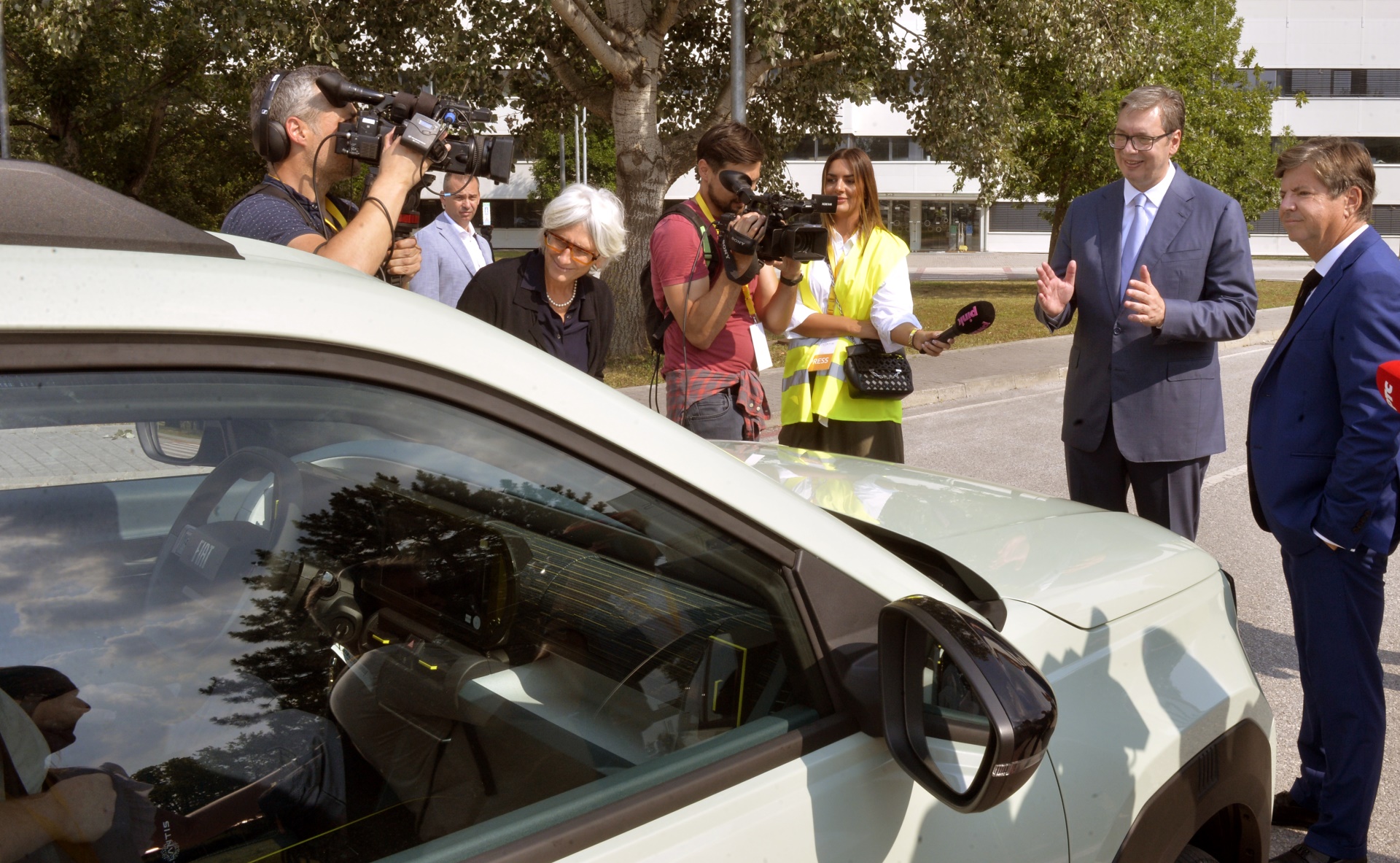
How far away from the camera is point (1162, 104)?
3680 mm

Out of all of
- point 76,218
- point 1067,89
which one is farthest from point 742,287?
point 1067,89

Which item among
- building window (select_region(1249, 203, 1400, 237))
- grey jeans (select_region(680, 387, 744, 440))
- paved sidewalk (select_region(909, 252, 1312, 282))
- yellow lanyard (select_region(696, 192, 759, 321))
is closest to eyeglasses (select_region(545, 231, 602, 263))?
yellow lanyard (select_region(696, 192, 759, 321))

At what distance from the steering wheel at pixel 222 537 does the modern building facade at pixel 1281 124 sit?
43.5 metres

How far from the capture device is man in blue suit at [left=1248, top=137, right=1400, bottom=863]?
275 cm

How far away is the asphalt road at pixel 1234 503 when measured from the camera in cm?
371

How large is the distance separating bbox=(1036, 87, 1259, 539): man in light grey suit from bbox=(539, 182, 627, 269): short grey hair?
1.50 metres

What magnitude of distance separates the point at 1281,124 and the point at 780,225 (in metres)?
50.3

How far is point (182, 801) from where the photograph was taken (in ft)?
3.82

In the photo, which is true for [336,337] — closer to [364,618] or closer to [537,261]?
[364,618]

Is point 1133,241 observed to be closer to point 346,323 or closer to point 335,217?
point 335,217

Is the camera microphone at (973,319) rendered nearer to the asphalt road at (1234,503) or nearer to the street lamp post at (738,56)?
the asphalt road at (1234,503)

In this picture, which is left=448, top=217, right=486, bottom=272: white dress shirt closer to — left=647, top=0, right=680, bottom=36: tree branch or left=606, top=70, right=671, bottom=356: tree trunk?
left=606, top=70, right=671, bottom=356: tree trunk

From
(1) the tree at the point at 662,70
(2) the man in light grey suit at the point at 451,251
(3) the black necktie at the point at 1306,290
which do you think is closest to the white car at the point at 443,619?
(3) the black necktie at the point at 1306,290

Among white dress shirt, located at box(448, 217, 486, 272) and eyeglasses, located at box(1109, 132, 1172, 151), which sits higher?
eyeglasses, located at box(1109, 132, 1172, 151)
